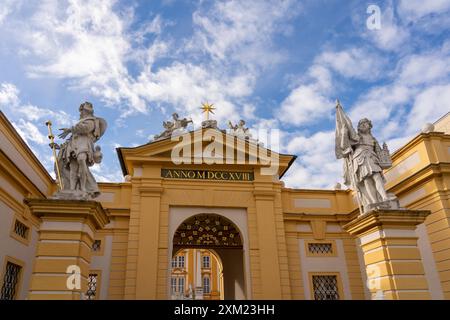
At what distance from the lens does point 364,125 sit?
9.54 metres

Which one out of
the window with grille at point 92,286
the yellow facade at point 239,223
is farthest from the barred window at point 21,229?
the window with grille at point 92,286

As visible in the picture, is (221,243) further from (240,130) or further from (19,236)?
(19,236)

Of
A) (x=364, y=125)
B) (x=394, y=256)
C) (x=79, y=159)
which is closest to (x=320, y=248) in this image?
(x=364, y=125)

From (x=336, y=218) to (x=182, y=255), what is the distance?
32.8 meters

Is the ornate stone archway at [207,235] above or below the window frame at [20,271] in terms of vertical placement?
above

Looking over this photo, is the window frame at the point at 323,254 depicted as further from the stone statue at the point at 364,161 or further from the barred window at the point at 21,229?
the barred window at the point at 21,229

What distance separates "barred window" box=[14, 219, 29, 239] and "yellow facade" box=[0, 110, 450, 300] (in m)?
0.04

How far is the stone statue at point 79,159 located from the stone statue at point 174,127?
8.61 meters

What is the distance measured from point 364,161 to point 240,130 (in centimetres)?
969

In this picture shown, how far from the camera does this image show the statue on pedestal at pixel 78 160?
8000 mm

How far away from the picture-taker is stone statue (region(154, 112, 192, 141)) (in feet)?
56.6

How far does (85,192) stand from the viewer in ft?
26.0

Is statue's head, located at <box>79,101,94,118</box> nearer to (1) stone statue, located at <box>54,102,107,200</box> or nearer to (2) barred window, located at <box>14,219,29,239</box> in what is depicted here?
(1) stone statue, located at <box>54,102,107,200</box>

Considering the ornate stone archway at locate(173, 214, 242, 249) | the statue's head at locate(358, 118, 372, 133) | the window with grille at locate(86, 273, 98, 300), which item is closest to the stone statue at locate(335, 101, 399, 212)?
the statue's head at locate(358, 118, 372, 133)
